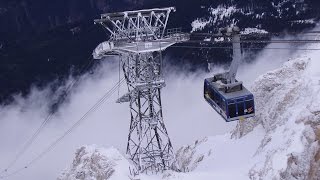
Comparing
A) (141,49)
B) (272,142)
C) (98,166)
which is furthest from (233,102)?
(98,166)

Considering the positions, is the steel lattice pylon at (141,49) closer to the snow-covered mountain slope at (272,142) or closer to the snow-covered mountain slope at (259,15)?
the snow-covered mountain slope at (272,142)

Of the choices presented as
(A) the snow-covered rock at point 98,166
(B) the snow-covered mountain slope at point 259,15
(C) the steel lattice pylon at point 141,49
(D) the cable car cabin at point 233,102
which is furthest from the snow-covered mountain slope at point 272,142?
(B) the snow-covered mountain slope at point 259,15

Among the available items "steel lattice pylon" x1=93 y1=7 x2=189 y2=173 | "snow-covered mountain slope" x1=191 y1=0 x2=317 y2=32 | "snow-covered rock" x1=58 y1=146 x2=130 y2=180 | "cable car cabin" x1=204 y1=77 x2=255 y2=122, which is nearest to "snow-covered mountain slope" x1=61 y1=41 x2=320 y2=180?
"snow-covered rock" x1=58 y1=146 x2=130 y2=180

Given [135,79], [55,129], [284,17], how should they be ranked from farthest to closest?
[284,17] < [55,129] < [135,79]

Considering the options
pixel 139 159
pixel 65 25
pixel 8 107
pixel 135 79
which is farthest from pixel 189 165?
pixel 65 25

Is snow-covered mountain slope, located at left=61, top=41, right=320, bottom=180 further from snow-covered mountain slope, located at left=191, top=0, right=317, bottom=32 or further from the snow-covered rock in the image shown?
snow-covered mountain slope, located at left=191, top=0, right=317, bottom=32

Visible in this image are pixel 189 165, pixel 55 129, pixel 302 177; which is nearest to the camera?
pixel 302 177

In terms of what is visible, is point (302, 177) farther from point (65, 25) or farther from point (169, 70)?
point (65, 25)
